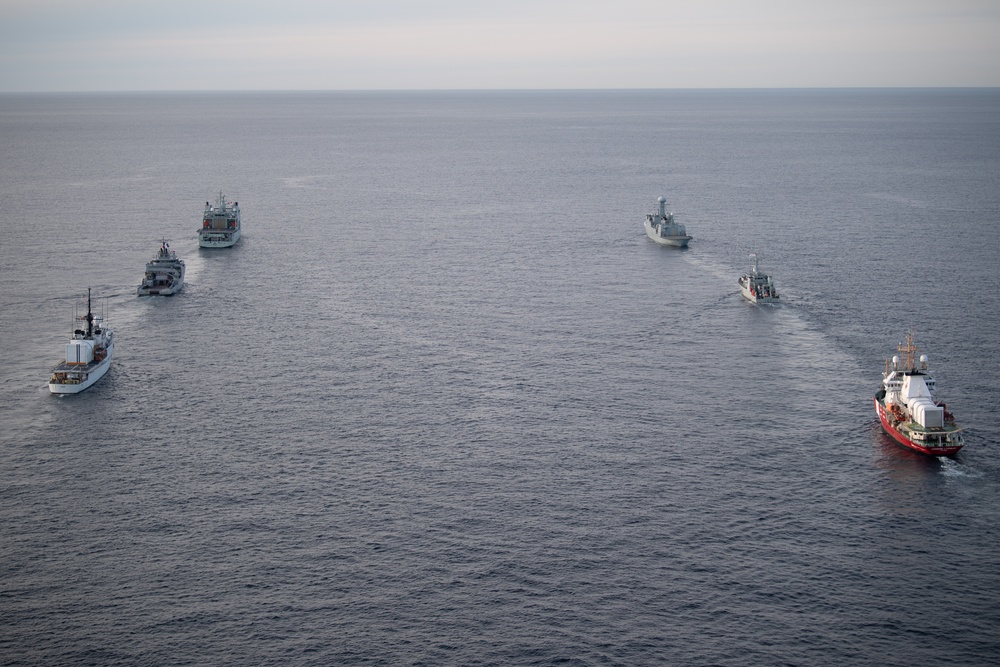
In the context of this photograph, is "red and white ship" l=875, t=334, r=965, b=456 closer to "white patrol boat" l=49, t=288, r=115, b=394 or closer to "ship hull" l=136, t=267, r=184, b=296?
"white patrol boat" l=49, t=288, r=115, b=394

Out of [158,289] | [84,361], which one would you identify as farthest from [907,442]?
[158,289]

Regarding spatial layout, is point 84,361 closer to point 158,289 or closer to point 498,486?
point 158,289

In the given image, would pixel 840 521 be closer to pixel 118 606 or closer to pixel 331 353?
pixel 118 606

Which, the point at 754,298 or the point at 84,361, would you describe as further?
the point at 754,298

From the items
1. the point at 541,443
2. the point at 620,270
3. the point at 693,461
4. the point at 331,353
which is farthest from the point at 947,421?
the point at 620,270

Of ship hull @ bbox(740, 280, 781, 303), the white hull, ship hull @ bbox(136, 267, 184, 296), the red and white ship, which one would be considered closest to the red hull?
the red and white ship

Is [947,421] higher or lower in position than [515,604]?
higher
